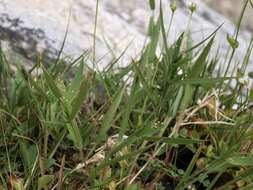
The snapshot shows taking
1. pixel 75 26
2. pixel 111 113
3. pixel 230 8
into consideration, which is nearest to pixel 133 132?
pixel 111 113

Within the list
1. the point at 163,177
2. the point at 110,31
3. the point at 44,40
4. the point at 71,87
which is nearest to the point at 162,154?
the point at 163,177

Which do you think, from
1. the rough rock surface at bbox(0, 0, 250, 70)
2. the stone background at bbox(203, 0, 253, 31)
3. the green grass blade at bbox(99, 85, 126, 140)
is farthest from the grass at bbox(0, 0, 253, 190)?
the stone background at bbox(203, 0, 253, 31)

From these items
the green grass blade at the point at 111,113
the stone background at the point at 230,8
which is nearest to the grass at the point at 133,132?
the green grass blade at the point at 111,113

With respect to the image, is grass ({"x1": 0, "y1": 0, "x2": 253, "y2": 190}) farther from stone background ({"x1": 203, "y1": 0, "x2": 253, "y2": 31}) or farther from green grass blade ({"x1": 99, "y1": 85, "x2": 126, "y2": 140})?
stone background ({"x1": 203, "y1": 0, "x2": 253, "y2": 31})

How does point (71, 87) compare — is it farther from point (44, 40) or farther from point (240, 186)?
point (44, 40)

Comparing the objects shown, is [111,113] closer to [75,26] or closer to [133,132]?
[133,132]

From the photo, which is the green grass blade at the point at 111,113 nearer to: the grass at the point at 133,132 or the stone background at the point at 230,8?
the grass at the point at 133,132
